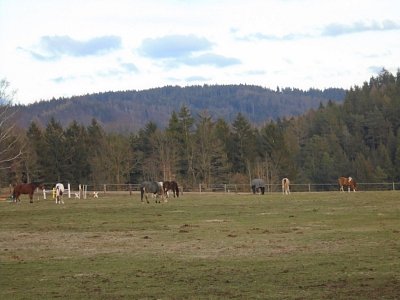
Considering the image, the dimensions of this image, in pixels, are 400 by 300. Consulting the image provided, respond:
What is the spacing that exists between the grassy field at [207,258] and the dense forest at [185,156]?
61398mm

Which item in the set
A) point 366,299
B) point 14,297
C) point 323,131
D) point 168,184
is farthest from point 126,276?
point 323,131

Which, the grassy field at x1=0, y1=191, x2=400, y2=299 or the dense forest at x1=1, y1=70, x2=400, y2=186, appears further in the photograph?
the dense forest at x1=1, y1=70, x2=400, y2=186

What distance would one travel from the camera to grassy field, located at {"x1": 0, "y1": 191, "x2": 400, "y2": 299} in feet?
44.1

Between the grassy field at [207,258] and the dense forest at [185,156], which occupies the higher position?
the dense forest at [185,156]

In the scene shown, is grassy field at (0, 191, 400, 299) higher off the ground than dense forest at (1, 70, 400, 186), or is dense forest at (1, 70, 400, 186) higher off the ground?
dense forest at (1, 70, 400, 186)

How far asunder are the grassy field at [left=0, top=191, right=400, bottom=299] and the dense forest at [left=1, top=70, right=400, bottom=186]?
201 ft

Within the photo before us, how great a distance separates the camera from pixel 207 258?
18.1 metres

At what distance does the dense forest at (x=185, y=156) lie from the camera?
101062mm

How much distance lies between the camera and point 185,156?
107 m

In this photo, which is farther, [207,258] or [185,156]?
[185,156]

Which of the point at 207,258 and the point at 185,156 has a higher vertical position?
the point at 185,156

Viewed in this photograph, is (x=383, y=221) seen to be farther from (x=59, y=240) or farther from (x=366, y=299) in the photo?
(x=366, y=299)

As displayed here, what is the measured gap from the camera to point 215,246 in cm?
2070

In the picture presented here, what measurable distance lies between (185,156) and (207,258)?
89.2m
